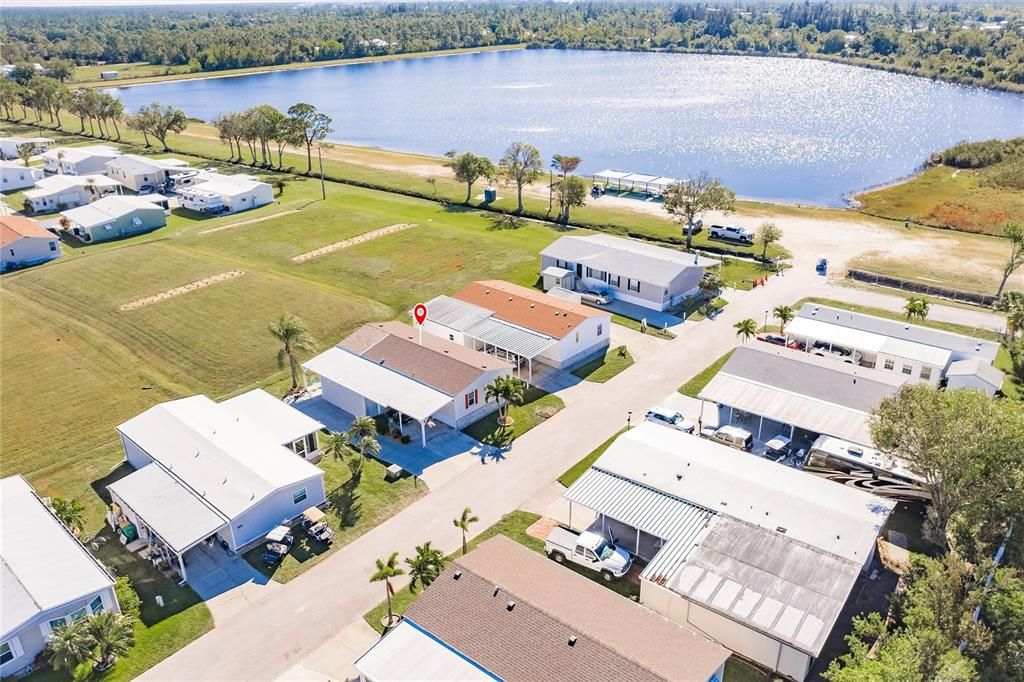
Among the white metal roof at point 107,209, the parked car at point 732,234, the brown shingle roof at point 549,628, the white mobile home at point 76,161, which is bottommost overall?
the brown shingle roof at point 549,628

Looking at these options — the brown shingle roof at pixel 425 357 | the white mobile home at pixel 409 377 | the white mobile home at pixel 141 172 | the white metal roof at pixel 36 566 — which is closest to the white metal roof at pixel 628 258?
the brown shingle roof at pixel 425 357

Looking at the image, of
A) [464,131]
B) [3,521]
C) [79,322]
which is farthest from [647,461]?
[464,131]

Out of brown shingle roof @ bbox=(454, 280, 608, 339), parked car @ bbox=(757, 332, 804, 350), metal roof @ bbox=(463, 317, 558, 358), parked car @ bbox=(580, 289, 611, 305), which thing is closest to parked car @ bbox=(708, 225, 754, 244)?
Result: parked car @ bbox=(580, 289, 611, 305)

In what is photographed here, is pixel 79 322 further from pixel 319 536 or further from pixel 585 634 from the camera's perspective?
pixel 585 634

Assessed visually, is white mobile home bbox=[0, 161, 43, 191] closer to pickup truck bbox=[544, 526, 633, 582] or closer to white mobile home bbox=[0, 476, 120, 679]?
white mobile home bbox=[0, 476, 120, 679]

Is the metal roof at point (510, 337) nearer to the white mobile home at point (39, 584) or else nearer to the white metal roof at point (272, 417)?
the white metal roof at point (272, 417)
